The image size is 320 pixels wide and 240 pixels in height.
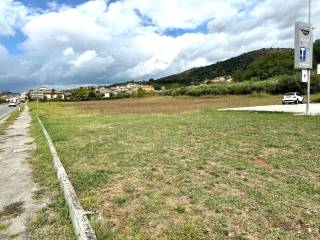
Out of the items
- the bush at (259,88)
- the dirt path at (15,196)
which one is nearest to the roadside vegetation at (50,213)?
the dirt path at (15,196)

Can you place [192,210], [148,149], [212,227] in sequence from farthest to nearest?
[148,149] → [192,210] → [212,227]

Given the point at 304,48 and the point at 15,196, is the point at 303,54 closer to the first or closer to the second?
the point at 304,48

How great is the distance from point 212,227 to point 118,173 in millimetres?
3538

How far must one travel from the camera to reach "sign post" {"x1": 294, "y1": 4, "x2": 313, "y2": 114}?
22.6 meters

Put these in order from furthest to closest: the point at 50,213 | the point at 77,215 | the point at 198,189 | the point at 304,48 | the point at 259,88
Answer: the point at 259,88, the point at 304,48, the point at 198,189, the point at 50,213, the point at 77,215

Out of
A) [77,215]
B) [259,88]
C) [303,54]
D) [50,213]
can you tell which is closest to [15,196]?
[50,213]

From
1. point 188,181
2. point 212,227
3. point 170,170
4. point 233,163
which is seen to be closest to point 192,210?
point 212,227

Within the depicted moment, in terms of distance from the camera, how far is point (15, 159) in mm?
11422

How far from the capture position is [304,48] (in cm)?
2298

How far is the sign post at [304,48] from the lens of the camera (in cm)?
2257

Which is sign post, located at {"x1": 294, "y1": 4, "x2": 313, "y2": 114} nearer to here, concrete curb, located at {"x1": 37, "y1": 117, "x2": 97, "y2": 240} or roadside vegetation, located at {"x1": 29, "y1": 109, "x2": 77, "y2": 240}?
roadside vegetation, located at {"x1": 29, "y1": 109, "x2": 77, "y2": 240}

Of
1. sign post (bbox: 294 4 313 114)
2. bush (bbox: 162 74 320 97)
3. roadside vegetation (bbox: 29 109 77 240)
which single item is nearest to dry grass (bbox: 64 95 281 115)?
bush (bbox: 162 74 320 97)

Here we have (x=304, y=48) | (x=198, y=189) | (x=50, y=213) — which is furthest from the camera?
(x=304, y=48)

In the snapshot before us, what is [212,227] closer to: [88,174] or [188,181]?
[188,181]
